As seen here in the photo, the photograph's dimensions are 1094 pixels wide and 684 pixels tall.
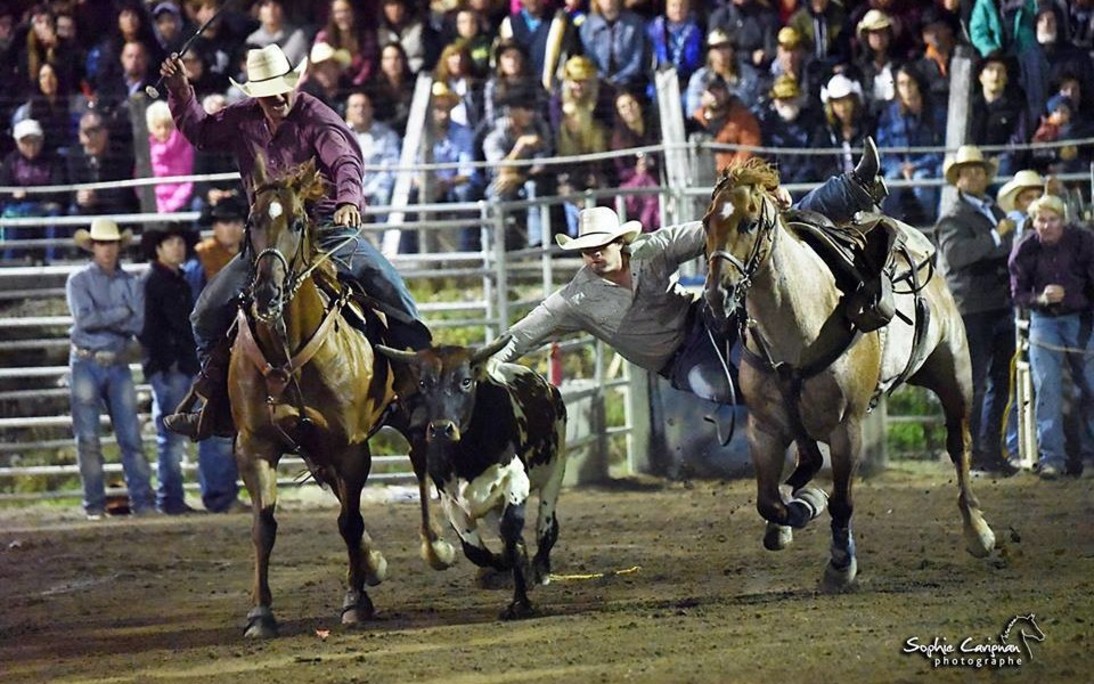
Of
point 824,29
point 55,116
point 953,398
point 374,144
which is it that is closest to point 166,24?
point 55,116

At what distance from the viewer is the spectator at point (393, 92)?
1379 centimetres

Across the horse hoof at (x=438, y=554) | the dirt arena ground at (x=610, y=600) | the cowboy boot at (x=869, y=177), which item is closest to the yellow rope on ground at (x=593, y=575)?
the dirt arena ground at (x=610, y=600)

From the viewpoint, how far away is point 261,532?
725 centimetres

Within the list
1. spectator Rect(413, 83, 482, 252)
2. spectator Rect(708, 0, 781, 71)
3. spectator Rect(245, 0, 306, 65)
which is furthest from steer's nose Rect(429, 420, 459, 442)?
spectator Rect(245, 0, 306, 65)

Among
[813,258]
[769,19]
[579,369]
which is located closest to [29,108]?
[579,369]

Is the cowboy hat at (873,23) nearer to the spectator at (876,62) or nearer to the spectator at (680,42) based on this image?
the spectator at (876,62)

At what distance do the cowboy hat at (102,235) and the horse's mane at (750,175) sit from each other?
244 inches

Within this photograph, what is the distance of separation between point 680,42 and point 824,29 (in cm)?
111

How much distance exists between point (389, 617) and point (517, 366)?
1341mm

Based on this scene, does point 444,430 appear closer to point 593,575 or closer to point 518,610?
point 518,610

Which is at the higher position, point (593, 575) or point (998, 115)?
point (998, 115)

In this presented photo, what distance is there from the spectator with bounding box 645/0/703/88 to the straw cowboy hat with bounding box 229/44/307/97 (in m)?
6.28

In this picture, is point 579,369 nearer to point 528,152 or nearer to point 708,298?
point 528,152

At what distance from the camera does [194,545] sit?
10500 millimetres
